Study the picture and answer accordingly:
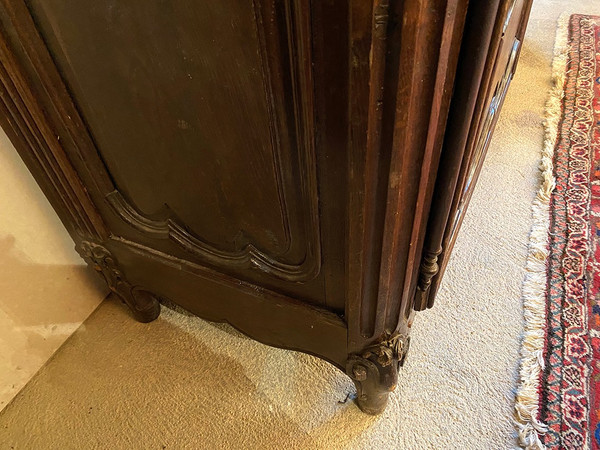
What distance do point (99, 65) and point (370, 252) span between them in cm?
37

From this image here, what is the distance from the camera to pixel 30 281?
0.89 m

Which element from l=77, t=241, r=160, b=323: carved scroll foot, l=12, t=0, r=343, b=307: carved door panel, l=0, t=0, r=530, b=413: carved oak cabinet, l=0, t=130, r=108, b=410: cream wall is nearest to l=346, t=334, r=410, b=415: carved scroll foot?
l=0, t=0, r=530, b=413: carved oak cabinet

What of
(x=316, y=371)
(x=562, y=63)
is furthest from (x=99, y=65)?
(x=562, y=63)

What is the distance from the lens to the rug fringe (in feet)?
2.72

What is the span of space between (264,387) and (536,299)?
0.63 metres

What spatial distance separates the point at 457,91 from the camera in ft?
1.40

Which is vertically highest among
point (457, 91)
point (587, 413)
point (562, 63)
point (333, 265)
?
point (457, 91)

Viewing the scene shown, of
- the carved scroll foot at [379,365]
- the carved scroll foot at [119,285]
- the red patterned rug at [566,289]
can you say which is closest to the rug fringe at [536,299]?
the red patterned rug at [566,289]

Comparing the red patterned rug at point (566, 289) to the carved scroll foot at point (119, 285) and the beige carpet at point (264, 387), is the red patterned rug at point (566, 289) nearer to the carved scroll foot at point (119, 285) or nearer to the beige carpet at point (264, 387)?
the beige carpet at point (264, 387)

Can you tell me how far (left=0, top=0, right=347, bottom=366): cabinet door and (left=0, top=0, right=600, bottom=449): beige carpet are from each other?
0.67 feet

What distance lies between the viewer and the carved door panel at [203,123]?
15.8 inches

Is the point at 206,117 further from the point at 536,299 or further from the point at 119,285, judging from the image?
the point at 536,299

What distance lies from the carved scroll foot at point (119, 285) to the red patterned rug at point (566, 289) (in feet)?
2.52

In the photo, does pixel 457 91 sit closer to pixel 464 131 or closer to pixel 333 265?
pixel 464 131
